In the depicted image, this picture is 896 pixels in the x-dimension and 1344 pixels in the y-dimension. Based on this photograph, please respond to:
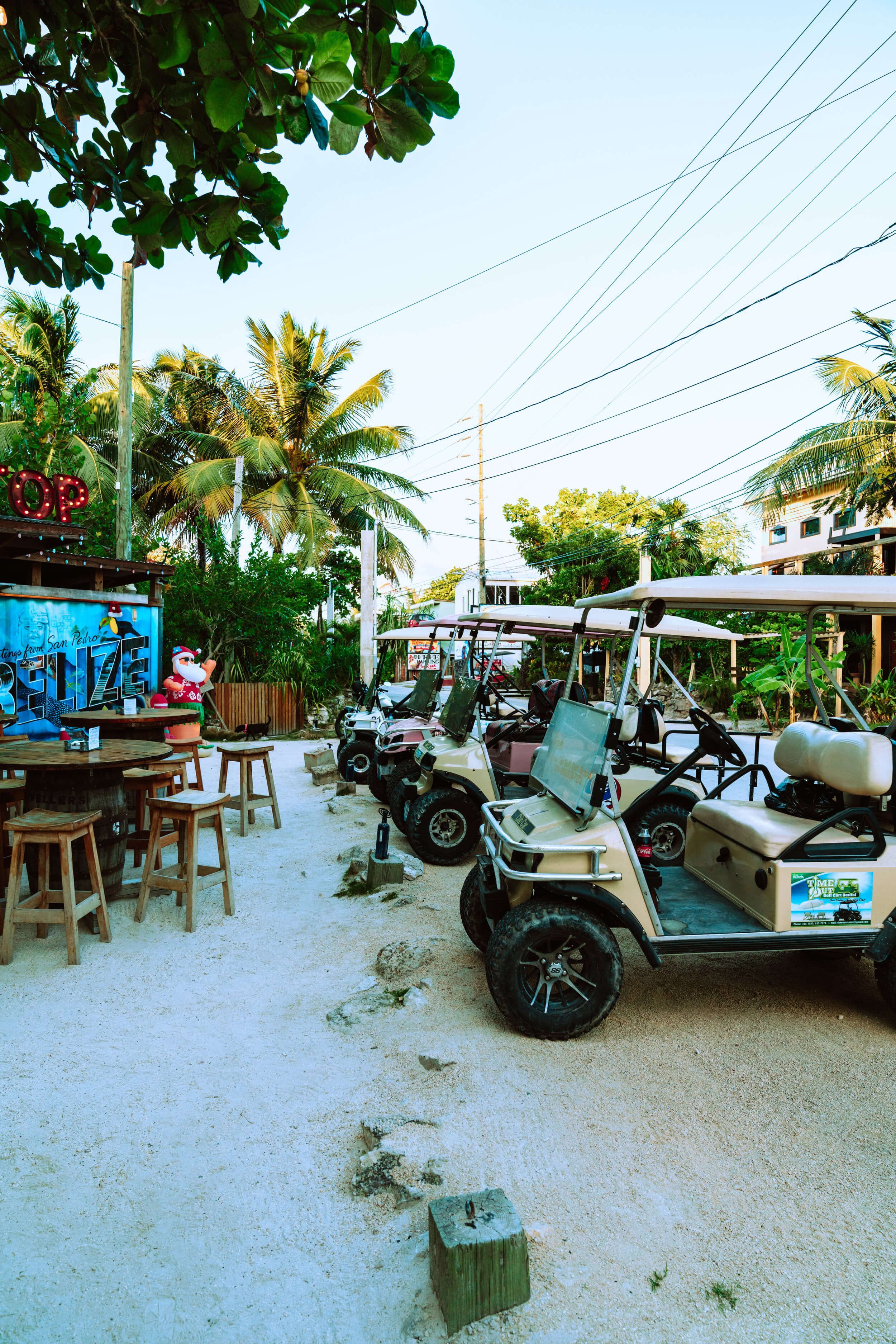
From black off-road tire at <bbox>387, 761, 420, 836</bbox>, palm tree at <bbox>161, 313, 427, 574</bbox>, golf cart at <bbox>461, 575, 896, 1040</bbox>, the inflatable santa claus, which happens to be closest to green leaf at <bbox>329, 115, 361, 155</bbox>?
golf cart at <bbox>461, 575, 896, 1040</bbox>

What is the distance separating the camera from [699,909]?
3.99 m

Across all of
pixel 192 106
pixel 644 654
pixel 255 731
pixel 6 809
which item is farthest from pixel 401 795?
pixel 644 654

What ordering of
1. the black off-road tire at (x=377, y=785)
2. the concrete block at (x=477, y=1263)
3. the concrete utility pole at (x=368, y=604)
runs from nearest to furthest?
the concrete block at (x=477, y=1263) < the black off-road tire at (x=377, y=785) < the concrete utility pole at (x=368, y=604)

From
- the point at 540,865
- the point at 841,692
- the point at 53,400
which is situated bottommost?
the point at 540,865

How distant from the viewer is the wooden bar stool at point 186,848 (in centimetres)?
523

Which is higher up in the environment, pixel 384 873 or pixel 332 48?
pixel 332 48

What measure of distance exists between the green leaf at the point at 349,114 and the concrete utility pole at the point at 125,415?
11.6 meters

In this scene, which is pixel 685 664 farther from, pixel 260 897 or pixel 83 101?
pixel 83 101

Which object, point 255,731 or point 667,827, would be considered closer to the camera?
point 667,827

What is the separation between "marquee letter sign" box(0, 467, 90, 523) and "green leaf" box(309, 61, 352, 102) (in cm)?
947

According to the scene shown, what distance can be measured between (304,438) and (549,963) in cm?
2140

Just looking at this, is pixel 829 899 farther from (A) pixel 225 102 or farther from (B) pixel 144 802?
(B) pixel 144 802

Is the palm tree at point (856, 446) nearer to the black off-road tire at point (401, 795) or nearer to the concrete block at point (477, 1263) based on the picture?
the black off-road tire at point (401, 795)

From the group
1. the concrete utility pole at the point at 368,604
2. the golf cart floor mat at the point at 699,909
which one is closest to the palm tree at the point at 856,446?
the concrete utility pole at the point at 368,604
